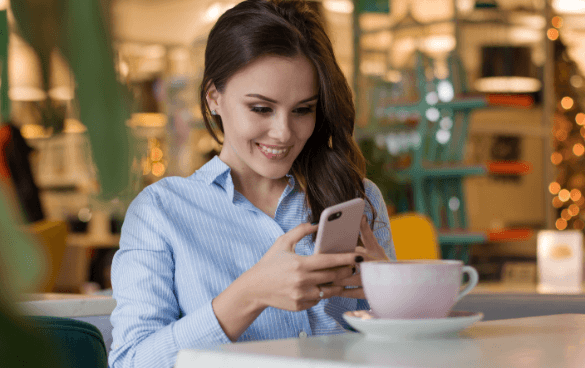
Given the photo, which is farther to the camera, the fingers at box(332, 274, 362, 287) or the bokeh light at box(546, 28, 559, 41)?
the bokeh light at box(546, 28, 559, 41)

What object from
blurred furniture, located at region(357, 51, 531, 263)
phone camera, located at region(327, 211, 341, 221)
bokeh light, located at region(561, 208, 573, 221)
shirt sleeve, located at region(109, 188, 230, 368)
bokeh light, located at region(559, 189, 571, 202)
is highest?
phone camera, located at region(327, 211, 341, 221)

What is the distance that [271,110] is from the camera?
1.09m

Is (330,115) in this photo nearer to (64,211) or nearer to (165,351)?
(165,351)

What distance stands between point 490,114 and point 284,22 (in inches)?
202

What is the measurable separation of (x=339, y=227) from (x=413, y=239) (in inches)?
41.8

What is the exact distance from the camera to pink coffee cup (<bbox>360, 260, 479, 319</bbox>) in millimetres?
579

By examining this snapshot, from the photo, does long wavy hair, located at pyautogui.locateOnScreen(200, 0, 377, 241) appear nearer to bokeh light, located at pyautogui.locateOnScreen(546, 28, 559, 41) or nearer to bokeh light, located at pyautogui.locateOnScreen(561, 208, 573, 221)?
bokeh light, located at pyautogui.locateOnScreen(561, 208, 573, 221)

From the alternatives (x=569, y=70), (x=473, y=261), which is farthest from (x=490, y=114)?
(x=473, y=261)

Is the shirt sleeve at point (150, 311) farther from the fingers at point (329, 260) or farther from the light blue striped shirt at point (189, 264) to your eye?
the fingers at point (329, 260)

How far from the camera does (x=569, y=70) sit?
227 inches

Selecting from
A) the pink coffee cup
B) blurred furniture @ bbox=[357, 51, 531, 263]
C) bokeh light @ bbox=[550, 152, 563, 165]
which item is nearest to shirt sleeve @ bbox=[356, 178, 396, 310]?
the pink coffee cup

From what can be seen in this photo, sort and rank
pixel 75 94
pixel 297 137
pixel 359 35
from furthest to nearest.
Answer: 1. pixel 359 35
2. pixel 297 137
3. pixel 75 94

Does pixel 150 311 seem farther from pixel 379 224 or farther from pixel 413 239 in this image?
pixel 413 239

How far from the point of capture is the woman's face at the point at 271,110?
107cm
